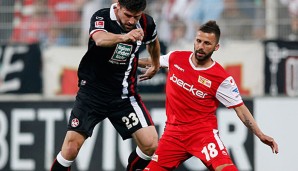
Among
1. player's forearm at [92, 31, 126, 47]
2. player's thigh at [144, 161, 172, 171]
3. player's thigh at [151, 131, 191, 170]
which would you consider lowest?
player's thigh at [144, 161, 172, 171]

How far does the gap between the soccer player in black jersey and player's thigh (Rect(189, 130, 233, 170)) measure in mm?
634

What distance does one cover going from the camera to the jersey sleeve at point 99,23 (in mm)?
8891

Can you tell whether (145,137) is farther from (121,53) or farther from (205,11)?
(205,11)

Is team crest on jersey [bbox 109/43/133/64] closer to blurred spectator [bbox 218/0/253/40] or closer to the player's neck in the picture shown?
the player's neck

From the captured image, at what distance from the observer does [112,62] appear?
30.3ft

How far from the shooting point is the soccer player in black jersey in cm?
913

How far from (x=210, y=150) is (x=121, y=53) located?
1.30 metres

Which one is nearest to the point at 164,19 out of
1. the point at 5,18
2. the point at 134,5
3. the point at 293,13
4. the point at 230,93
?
the point at 293,13

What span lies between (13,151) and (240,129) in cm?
317

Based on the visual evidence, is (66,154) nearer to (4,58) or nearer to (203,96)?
(203,96)

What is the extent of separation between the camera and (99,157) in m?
12.7

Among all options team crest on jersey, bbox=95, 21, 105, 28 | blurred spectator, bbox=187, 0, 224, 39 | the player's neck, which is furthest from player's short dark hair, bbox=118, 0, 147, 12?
blurred spectator, bbox=187, 0, 224, 39

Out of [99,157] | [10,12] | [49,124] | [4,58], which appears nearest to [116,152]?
[99,157]

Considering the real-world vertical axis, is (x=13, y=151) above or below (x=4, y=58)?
below
